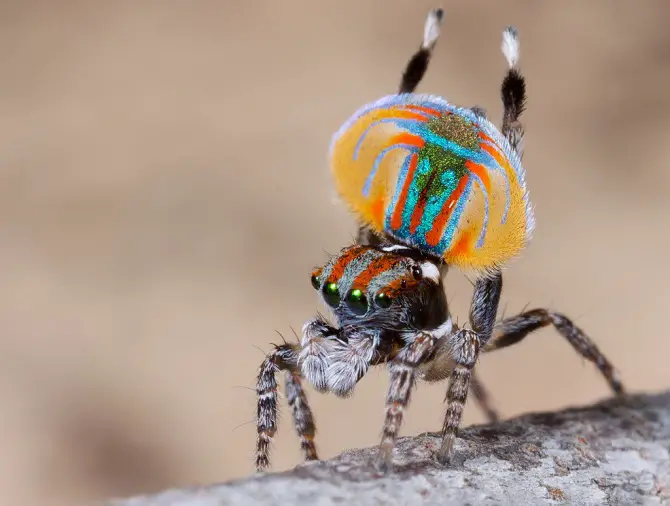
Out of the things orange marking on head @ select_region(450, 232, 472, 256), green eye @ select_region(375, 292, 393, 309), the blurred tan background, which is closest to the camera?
green eye @ select_region(375, 292, 393, 309)

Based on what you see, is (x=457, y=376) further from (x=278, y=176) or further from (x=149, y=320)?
(x=278, y=176)

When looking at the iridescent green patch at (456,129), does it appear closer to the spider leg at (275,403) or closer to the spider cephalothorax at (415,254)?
the spider cephalothorax at (415,254)

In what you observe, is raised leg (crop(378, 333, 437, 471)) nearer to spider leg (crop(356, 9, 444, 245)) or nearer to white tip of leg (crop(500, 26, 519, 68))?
spider leg (crop(356, 9, 444, 245))

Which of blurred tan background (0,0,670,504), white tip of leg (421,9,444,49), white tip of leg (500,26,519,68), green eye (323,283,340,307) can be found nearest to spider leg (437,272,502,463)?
green eye (323,283,340,307)

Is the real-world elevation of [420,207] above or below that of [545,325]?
above

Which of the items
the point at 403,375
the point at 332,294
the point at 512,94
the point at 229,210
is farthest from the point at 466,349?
the point at 229,210

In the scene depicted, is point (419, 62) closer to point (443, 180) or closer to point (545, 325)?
point (443, 180)

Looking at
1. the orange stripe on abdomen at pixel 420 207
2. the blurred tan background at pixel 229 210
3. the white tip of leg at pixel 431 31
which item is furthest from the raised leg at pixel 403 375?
the blurred tan background at pixel 229 210
